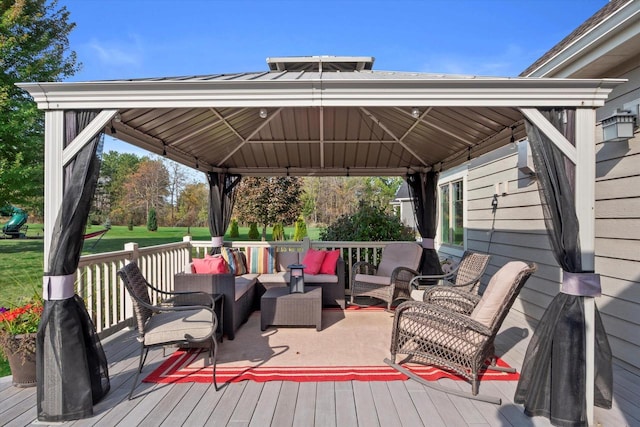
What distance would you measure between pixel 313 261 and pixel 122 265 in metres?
2.68

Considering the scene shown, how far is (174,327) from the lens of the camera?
120 inches

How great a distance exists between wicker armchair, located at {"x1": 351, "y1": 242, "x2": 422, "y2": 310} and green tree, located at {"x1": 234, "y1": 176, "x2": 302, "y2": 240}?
10445 mm

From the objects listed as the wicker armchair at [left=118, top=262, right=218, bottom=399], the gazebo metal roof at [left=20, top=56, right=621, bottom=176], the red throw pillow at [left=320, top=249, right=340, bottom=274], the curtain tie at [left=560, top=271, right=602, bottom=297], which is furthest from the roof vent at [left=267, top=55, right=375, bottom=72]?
the curtain tie at [left=560, top=271, right=602, bottom=297]

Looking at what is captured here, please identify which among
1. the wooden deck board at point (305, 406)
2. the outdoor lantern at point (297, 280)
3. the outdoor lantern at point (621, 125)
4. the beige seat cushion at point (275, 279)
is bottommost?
the wooden deck board at point (305, 406)

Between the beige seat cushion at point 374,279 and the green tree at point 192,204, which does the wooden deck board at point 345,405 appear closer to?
the beige seat cushion at point 374,279

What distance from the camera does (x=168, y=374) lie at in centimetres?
323

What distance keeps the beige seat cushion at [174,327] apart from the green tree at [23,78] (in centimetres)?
1140

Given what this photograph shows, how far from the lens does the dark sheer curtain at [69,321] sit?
2559 millimetres

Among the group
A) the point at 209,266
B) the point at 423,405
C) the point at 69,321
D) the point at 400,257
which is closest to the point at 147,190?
the point at 400,257

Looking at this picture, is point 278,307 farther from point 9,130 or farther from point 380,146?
point 9,130

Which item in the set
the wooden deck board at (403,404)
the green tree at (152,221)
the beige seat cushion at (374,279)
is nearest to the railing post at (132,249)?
the beige seat cushion at (374,279)

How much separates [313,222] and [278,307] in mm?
21479

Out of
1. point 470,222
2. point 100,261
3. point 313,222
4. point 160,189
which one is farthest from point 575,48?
point 160,189

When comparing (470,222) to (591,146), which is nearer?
(591,146)
